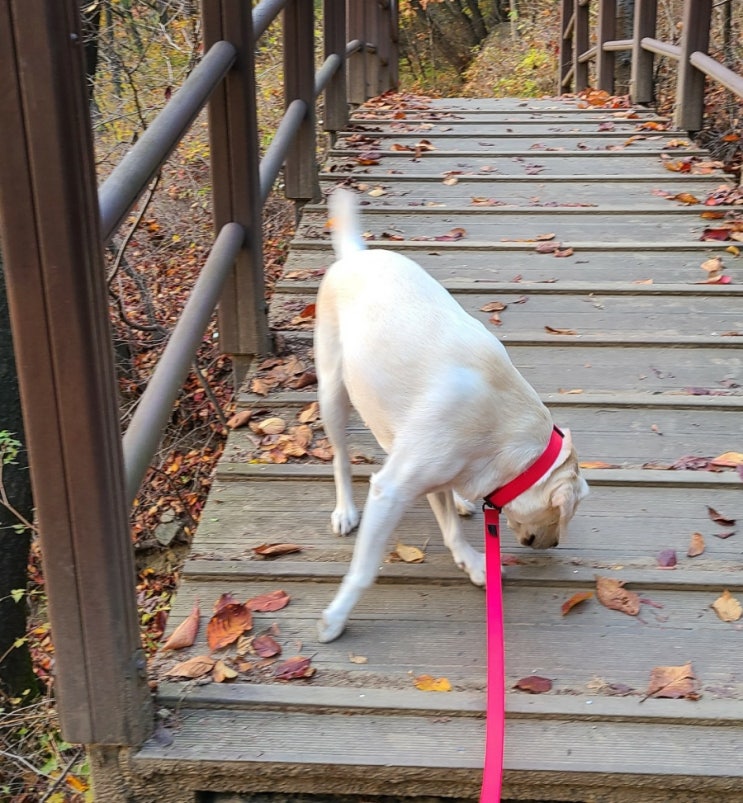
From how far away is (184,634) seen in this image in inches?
94.0

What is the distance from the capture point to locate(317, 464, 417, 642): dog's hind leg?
2285 millimetres

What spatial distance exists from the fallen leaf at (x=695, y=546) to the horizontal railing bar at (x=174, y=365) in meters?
1.65

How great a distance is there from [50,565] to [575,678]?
1.32 m

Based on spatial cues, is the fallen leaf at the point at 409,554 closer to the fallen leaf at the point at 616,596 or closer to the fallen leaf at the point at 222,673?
the fallen leaf at the point at 616,596

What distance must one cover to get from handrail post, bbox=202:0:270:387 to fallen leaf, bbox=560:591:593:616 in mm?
1915

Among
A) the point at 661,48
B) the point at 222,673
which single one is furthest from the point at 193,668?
the point at 661,48

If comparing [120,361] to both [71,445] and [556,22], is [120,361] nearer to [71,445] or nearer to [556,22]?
[71,445]

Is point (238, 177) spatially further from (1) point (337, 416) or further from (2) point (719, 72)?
(2) point (719, 72)

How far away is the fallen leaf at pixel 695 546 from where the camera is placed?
274 cm

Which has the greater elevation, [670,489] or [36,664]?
[670,489]

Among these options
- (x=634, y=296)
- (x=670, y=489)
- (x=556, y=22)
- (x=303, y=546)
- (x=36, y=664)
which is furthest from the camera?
(x=556, y=22)

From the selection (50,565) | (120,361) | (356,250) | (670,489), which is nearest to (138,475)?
(50,565)

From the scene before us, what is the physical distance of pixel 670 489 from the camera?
10.0 ft

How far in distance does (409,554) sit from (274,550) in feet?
1.38
